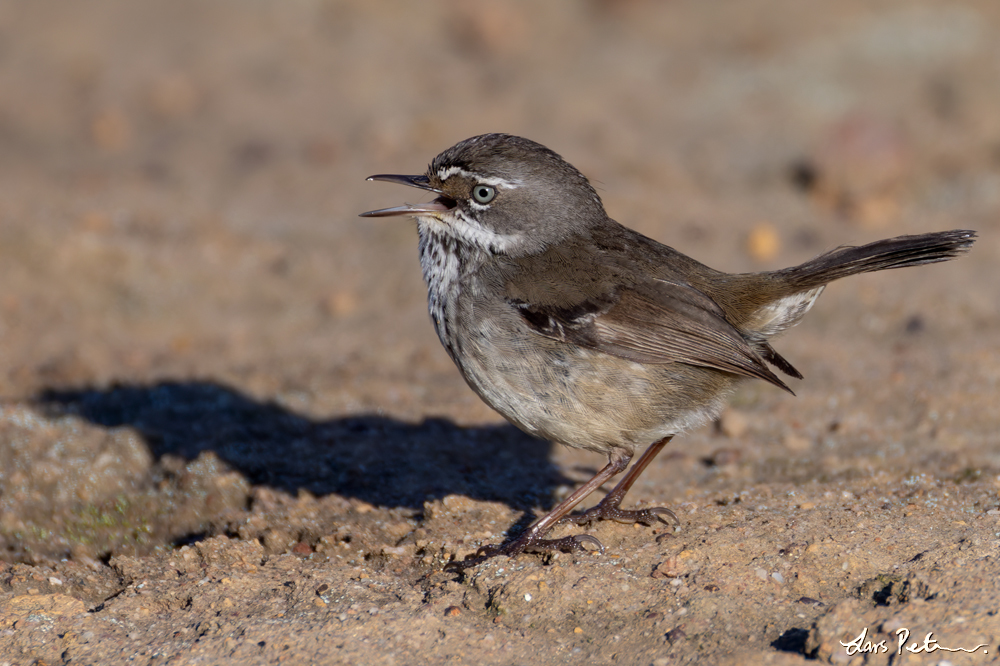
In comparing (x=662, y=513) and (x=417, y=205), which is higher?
(x=417, y=205)

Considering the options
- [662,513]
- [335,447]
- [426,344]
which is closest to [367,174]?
[426,344]

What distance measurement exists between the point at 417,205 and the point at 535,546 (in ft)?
6.00

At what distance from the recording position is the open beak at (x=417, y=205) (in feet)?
15.9

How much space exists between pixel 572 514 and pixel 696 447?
4.68ft

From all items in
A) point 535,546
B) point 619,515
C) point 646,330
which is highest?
point 646,330

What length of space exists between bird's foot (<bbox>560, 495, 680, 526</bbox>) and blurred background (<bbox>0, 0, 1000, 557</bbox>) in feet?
3.49

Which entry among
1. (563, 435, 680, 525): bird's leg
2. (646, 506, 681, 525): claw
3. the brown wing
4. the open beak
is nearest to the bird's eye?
the open beak

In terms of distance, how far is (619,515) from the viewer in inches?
194

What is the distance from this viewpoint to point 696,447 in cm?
634

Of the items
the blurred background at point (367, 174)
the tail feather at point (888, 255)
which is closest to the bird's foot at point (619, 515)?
the blurred background at point (367, 174)

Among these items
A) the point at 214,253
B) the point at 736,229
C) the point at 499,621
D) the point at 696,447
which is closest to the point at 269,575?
the point at 499,621

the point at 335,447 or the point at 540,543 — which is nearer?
the point at 540,543

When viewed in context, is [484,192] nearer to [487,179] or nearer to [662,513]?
[487,179]

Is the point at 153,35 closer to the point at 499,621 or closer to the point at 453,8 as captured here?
the point at 453,8
